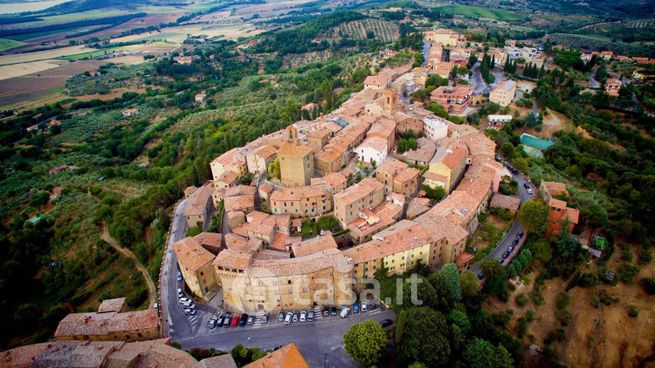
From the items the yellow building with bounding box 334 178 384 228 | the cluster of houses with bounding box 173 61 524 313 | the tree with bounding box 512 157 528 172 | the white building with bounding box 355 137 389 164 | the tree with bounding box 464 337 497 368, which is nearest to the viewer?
Answer: the tree with bounding box 464 337 497 368

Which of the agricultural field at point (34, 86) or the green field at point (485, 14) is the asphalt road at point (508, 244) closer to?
the agricultural field at point (34, 86)

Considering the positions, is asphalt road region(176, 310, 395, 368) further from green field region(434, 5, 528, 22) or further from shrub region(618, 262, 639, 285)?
green field region(434, 5, 528, 22)

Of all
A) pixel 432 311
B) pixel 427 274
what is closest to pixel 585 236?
pixel 427 274

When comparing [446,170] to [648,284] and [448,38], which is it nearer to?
[648,284]

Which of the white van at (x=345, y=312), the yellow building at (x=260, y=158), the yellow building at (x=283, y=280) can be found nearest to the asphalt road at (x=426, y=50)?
the yellow building at (x=260, y=158)

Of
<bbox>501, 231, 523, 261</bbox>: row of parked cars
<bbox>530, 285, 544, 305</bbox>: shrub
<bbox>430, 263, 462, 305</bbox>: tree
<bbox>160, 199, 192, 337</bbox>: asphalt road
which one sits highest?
<bbox>430, 263, 462, 305</bbox>: tree

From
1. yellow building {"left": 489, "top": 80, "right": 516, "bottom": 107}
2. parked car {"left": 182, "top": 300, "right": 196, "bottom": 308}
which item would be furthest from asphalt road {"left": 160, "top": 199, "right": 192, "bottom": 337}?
yellow building {"left": 489, "top": 80, "right": 516, "bottom": 107}

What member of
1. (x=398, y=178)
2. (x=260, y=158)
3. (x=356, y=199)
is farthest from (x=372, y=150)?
(x=260, y=158)
